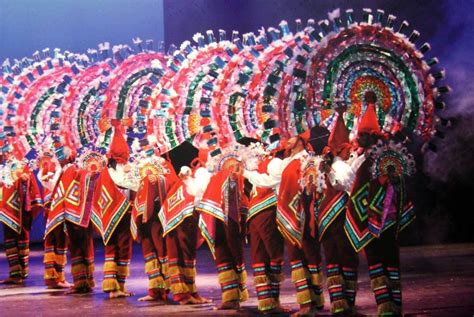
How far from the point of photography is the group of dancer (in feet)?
20.9

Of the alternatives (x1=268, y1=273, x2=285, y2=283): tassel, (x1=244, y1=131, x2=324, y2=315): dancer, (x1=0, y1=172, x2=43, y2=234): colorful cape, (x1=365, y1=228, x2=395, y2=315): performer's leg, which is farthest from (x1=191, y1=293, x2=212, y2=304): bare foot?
(x1=0, y1=172, x2=43, y2=234): colorful cape

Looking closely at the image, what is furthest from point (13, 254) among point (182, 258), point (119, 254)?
point (182, 258)

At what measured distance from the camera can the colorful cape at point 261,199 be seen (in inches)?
283

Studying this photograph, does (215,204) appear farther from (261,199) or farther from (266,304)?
(266,304)

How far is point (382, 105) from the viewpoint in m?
6.64

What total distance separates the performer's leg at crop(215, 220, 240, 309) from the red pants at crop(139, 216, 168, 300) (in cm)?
80

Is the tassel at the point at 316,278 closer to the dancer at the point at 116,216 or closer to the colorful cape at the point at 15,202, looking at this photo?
the dancer at the point at 116,216

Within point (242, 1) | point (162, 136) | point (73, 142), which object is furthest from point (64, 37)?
point (162, 136)

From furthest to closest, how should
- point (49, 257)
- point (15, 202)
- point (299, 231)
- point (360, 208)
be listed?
1. point (15, 202)
2. point (49, 257)
3. point (299, 231)
4. point (360, 208)

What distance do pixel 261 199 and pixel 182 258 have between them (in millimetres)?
1133

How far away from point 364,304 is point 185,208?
157 centimetres

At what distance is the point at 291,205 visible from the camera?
6988 mm

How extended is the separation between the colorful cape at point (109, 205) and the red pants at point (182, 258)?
2.37 ft

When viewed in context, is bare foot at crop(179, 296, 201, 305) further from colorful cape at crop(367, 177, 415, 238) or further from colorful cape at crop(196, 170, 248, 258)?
colorful cape at crop(367, 177, 415, 238)
